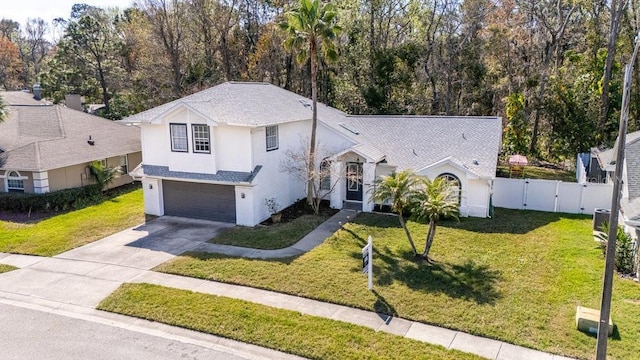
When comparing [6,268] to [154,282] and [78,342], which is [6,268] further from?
[78,342]

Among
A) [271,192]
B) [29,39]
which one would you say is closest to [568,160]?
[271,192]

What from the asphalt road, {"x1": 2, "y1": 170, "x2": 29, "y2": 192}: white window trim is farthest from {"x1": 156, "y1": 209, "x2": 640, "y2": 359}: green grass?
{"x1": 2, "y1": 170, "x2": 29, "y2": 192}: white window trim

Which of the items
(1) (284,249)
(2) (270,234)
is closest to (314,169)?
(2) (270,234)

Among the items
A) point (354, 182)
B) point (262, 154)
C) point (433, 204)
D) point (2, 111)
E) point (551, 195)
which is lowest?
point (551, 195)

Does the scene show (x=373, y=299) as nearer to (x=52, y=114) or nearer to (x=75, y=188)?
(x=75, y=188)

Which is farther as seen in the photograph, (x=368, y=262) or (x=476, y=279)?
(x=476, y=279)

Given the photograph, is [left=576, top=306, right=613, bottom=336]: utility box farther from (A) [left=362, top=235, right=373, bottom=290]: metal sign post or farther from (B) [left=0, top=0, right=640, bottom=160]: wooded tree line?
(B) [left=0, top=0, right=640, bottom=160]: wooded tree line

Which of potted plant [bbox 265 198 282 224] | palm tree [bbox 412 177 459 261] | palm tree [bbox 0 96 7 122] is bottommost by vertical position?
potted plant [bbox 265 198 282 224]
